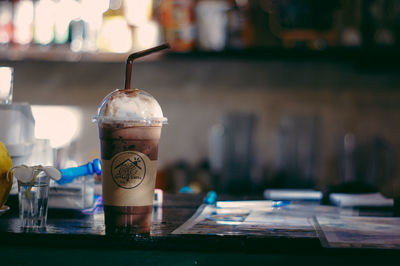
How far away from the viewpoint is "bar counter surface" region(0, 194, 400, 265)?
851 millimetres

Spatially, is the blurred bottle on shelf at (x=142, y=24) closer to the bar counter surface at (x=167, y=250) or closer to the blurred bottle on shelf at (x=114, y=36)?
the blurred bottle on shelf at (x=114, y=36)

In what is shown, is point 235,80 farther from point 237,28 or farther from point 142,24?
point 142,24

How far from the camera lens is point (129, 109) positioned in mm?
922

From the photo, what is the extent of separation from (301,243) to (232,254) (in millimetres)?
112

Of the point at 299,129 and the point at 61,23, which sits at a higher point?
the point at 61,23

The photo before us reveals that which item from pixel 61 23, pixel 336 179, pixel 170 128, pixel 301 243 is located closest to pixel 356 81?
pixel 336 179

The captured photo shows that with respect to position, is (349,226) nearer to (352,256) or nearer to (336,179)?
(352,256)

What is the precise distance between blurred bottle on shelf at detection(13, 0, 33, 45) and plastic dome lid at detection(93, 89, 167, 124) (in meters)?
1.53

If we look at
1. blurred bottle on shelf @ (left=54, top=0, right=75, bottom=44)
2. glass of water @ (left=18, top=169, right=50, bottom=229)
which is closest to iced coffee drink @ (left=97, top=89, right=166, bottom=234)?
glass of water @ (left=18, top=169, right=50, bottom=229)

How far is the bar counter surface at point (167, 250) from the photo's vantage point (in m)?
0.85

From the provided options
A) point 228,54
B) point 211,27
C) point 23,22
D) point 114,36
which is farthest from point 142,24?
point 23,22

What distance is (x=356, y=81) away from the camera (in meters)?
2.51

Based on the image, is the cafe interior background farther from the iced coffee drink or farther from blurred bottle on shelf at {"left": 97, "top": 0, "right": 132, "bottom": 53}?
the iced coffee drink

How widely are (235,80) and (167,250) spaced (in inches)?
68.6
